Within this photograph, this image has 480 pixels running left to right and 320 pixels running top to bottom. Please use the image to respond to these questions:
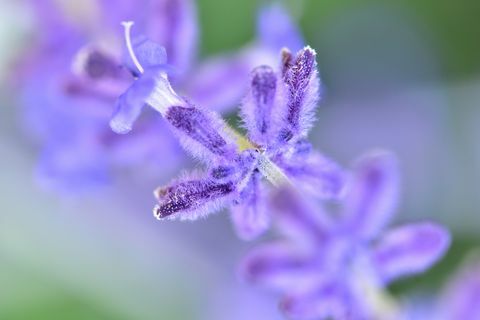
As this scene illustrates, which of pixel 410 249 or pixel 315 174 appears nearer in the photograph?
pixel 315 174

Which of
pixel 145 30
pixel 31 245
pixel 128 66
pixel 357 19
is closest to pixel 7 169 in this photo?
pixel 31 245

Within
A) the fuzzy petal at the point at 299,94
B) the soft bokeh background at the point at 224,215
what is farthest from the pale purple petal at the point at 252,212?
the soft bokeh background at the point at 224,215

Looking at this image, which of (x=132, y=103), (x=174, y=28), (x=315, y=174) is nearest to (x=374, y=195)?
(x=315, y=174)

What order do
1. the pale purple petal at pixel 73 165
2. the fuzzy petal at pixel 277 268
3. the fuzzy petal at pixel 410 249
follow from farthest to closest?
1. the pale purple petal at pixel 73 165
2. the fuzzy petal at pixel 277 268
3. the fuzzy petal at pixel 410 249

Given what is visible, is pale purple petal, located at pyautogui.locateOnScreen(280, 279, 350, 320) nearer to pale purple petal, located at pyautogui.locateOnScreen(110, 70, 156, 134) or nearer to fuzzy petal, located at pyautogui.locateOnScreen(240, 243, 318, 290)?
fuzzy petal, located at pyautogui.locateOnScreen(240, 243, 318, 290)

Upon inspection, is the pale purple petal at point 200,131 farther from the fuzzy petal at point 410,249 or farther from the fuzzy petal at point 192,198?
the fuzzy petal at point 410,249

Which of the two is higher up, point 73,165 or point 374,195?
point 73,165

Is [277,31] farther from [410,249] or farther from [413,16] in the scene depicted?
[413,16]
